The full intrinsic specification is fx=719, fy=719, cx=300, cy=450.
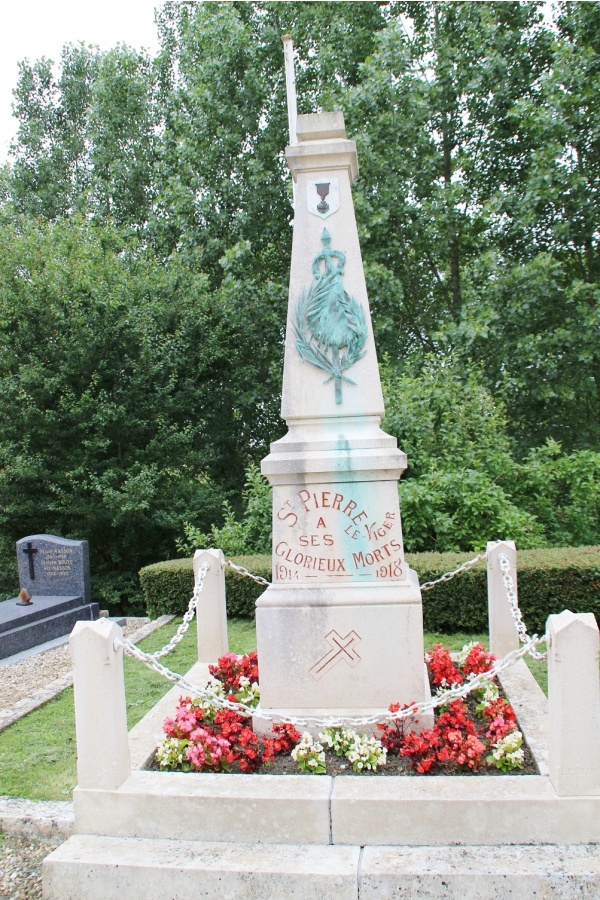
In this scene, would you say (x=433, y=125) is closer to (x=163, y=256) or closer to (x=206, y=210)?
(x=206, y=210)

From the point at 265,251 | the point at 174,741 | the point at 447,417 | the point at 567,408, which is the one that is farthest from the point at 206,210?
the point at 174,741

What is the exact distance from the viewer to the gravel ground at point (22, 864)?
326 cm

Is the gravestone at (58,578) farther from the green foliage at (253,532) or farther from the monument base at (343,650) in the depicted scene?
the monument base at (343,650)

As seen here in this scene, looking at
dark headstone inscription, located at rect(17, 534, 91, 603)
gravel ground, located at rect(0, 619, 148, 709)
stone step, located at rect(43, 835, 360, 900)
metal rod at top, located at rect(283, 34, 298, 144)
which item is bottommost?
gravel ground, located at rect(0, 619, 148, 709)

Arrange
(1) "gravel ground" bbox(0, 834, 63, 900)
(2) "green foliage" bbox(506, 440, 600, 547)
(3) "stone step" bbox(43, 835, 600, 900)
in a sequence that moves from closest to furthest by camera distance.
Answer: (3) "stone step" bbox(43, 835, 600, 900), (1) "gravel ground" bbox(0, 834, 63, 900), (2) "green foliage" bbox(506, 440, 600, 547)

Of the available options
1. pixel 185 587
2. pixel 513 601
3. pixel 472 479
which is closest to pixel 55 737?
pixel 513 601

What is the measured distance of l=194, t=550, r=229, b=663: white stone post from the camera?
5.84 metres

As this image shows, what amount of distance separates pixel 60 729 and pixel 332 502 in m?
2.71

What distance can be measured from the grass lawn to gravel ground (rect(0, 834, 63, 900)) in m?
0.34

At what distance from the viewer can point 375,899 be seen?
9.66 ft

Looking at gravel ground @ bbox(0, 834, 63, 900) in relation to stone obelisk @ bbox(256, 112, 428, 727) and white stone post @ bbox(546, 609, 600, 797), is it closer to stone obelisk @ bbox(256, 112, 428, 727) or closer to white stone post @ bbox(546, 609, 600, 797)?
stone obelisk @ bbox(256, 112, 428, 727)

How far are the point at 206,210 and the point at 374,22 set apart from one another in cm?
512

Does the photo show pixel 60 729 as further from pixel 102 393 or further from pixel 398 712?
pixel 102 393

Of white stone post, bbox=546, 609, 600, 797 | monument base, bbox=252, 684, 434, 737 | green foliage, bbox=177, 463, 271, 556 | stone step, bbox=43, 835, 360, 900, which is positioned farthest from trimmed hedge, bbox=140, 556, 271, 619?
white stone post, bbox=546, 609, 600, 797
